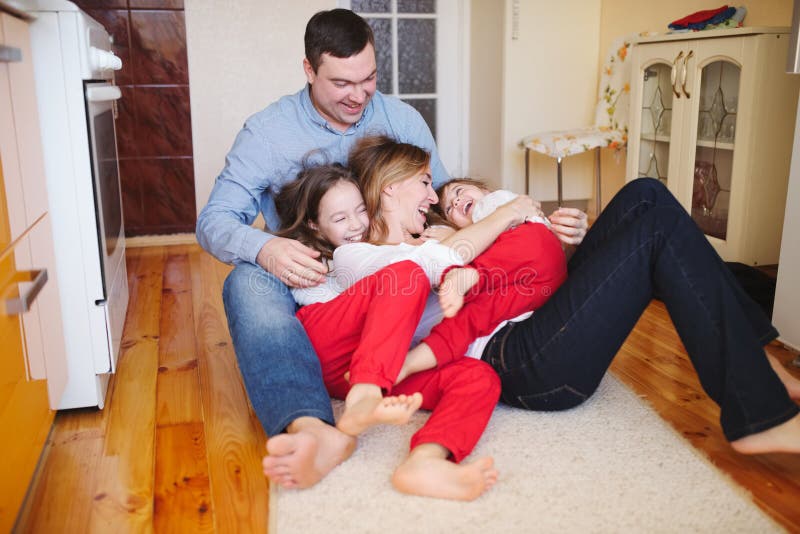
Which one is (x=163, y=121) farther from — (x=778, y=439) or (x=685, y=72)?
(x=778, y=439)

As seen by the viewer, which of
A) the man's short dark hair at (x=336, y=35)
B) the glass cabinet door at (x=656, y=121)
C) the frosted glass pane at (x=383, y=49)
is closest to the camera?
the man's short dark hair at (x=336, y=35)

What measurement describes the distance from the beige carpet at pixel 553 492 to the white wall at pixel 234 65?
8.71 ft

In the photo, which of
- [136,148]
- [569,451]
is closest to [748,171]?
[569,451]

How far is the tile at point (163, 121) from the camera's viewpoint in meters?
3.75

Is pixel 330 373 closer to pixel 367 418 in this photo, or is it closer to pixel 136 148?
pixel 367 418

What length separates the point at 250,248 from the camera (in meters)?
1.81

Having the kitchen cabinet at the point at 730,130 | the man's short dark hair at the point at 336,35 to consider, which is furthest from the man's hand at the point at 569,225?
the kitchen cabinet at the point at 730,130

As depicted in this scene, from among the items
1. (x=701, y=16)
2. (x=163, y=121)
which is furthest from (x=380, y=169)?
(x=163, y=121)

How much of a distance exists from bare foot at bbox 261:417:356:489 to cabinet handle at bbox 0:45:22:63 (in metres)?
0.79

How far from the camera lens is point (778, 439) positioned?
4.35ft

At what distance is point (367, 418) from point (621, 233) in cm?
61

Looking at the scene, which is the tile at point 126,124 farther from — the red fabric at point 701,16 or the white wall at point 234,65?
the red fabric at point 701,16

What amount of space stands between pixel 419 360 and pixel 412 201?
1.60ft

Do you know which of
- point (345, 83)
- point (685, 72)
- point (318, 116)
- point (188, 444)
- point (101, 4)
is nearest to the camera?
point (188, 444)
